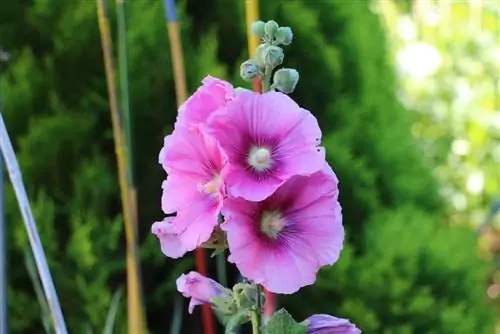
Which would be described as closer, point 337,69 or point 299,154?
point 299,154

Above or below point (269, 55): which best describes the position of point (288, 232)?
below

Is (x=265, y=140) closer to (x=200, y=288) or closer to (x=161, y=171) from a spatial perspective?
(x=200, y=288)

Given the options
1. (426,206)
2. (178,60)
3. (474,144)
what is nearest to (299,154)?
(178,60)

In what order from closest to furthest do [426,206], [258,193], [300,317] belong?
[258,193]
[300,317]
[426,206]

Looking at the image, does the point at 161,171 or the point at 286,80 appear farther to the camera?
the point at 161,171

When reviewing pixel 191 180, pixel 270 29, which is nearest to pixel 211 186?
pixel 191 180

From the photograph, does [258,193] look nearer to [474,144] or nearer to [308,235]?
[308,235]
